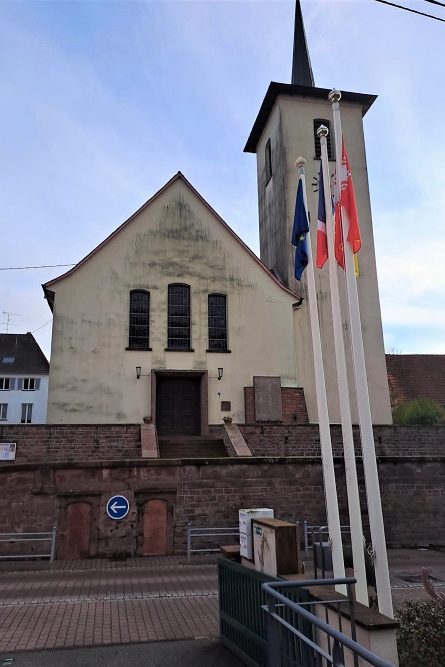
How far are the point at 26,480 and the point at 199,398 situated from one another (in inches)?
401

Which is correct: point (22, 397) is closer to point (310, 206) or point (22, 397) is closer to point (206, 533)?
point (310, 206)

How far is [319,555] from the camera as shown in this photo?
8.09 m

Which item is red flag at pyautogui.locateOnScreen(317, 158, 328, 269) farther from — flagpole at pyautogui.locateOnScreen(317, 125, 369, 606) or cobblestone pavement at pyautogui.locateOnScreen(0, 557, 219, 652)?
cobblestone pavement at pyautogui.locateOnScreen(0, 557, 219, 652)

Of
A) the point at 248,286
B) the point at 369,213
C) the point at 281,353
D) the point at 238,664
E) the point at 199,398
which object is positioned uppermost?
the point at 369,213

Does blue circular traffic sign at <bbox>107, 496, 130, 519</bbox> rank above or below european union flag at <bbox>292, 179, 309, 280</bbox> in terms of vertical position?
below

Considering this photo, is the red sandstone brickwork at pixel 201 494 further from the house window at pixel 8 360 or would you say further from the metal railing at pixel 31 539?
the house window at pixel 8 360

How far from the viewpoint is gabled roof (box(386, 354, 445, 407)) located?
33.2 meters

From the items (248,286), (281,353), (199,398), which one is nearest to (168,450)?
(199,398)

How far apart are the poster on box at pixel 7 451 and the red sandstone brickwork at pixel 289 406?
928 centimetres

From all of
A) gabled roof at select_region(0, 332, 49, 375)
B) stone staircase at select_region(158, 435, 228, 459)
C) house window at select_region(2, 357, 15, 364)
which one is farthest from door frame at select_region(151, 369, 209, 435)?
house window at select_region(2, 357, 15, 364)

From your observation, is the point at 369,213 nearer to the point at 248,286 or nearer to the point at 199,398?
the point at 248,286

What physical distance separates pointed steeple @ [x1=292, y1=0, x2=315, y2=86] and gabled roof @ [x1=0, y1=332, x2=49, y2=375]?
30.3 metres

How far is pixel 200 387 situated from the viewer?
23.4 m

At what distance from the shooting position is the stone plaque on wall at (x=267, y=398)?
74.6 feet
